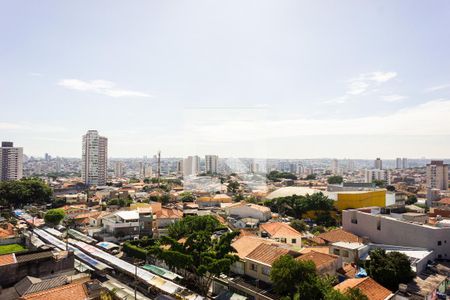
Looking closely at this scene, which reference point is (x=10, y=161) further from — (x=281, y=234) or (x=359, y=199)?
(x=359, y=199)

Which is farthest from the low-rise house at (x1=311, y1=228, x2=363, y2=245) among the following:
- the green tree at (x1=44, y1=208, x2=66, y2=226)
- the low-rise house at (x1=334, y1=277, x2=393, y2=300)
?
the green tree at (x1=44, y1=208, x2=66, y2=226)

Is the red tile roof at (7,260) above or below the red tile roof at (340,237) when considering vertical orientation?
above

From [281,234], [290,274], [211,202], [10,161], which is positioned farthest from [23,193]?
[10,161]

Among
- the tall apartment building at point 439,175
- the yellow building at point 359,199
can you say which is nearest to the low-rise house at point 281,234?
the yellow building at point 359,199

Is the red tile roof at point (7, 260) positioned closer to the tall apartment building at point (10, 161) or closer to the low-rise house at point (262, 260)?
the low-rise house at point (262, 260)

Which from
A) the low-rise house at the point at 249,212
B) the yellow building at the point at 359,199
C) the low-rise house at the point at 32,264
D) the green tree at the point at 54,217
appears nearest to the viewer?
the low-rise house at the point at 32,264
